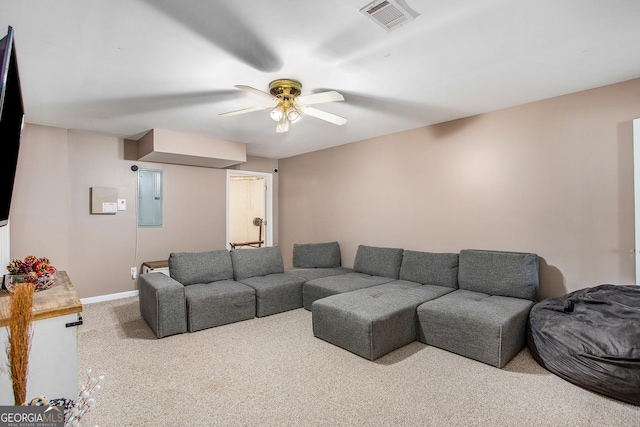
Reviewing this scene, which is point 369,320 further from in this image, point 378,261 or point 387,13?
point 387,13

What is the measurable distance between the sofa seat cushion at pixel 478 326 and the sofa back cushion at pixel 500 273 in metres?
0.12

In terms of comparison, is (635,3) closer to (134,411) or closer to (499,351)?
(499,351)

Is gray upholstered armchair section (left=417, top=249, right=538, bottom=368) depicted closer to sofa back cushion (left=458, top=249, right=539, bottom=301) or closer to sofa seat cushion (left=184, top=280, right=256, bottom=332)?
sofa back cushion (left=458, top=249, right=539, bottom=301)

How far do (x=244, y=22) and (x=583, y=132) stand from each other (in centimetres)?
318

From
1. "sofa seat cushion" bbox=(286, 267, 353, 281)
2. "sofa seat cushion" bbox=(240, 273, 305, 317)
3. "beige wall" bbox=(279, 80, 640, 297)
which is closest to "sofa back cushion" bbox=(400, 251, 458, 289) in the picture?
"beige wall" bbox=(279, 80, 640, 297)

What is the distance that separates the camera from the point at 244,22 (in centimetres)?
184

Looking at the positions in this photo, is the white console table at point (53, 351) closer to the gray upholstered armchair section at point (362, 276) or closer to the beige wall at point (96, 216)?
the gray upholstered armchair section at point (362, 276)

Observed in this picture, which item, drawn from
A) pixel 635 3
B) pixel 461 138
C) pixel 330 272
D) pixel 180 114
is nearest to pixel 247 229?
pixel 330 272

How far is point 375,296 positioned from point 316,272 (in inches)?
55.4

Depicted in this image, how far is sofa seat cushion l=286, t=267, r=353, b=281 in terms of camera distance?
14.2 ft

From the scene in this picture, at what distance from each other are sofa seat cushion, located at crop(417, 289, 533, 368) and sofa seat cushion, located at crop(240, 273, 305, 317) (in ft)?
5.30

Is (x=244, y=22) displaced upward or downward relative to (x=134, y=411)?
upward

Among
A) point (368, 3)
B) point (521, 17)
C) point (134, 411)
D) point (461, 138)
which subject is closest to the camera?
point (368, 3)

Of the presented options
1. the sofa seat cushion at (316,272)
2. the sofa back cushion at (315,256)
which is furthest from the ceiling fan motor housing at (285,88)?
the sofa back cushion at (315,256)
